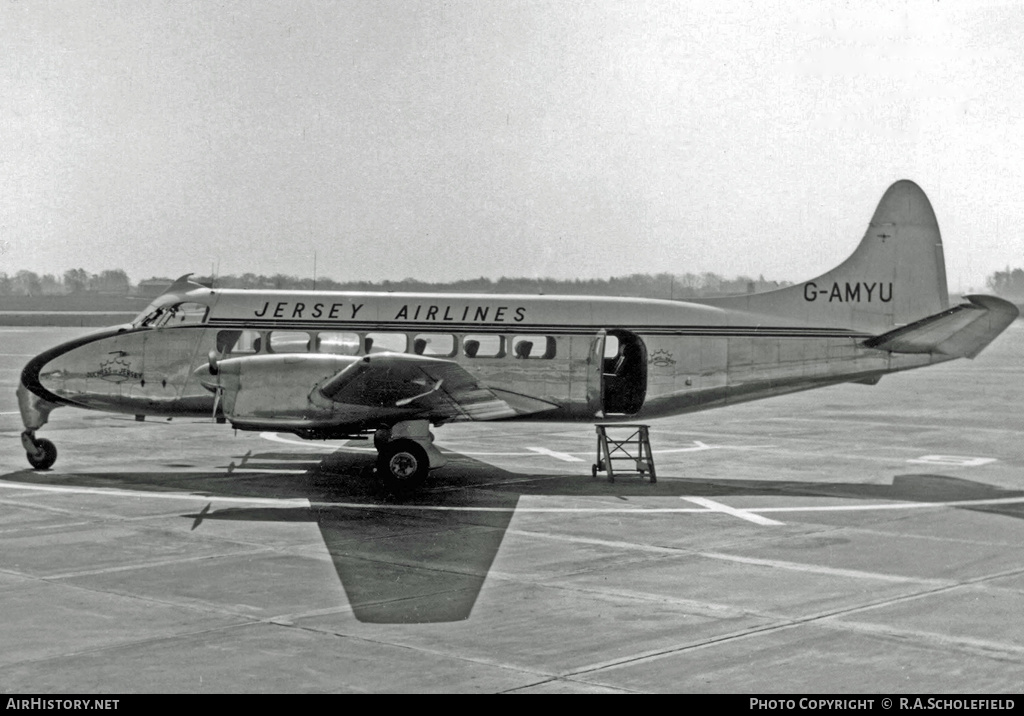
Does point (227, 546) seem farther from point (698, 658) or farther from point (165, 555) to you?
point (698, 658)

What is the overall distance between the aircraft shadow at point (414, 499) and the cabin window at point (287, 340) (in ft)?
8.60

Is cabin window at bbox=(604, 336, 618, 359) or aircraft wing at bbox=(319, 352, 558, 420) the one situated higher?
cabin window at bbox=(604, 336, 618, 359)

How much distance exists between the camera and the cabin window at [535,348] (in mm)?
23672

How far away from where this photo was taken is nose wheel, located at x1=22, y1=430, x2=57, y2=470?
2333 cm

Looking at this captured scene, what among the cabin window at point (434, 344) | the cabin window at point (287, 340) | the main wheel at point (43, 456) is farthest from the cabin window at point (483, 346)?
the main wheel at point (43, 456)

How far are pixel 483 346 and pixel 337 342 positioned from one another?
3.09 metres

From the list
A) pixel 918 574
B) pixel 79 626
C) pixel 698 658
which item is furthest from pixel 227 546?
pixel 918 574

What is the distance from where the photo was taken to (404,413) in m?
22.2

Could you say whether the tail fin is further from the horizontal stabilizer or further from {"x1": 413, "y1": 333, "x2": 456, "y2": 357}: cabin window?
{"x1": 413, "y1": 333, "x2": 456, "y2": 357}: cabin window

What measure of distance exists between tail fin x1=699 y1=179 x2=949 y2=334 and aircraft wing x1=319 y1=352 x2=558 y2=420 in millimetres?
6769

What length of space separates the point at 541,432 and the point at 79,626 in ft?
69.5

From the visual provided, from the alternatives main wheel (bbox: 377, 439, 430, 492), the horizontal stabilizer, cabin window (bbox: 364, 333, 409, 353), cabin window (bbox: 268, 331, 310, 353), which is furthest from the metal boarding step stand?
cabin window (bbox: 268, 331, 310, 353)

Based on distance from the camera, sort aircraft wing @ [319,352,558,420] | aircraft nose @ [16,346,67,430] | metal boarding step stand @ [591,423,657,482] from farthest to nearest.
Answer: aircraft nose @ [16,346,67,430] → metal boarding step stand @ [591,423,657,482] → aircraft wing @ [319,352,558,420]

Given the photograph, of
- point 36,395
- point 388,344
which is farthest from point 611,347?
point 36,395
